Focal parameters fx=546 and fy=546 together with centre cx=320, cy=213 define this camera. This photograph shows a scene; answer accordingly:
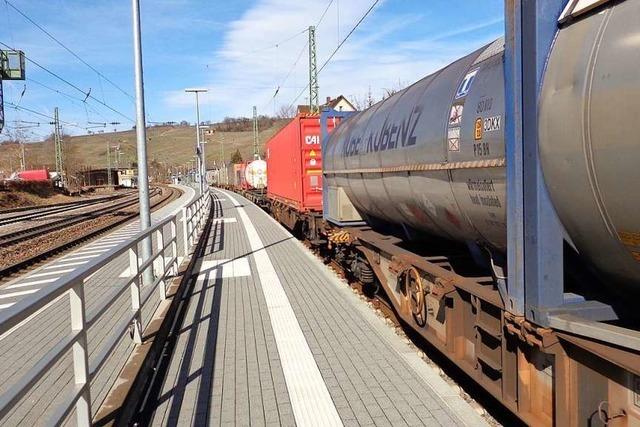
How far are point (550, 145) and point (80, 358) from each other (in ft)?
10.5

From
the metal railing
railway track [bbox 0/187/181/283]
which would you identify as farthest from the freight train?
railway track [bbox 0/187/181/283]

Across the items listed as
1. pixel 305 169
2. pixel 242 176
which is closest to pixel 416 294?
pixel 305 169

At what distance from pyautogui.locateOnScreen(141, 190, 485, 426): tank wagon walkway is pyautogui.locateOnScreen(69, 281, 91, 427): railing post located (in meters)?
0.76

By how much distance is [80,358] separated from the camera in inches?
142

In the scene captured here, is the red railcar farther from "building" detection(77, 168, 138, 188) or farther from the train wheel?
"building" detection(77, 168, 138, 188)

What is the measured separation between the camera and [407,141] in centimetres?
524

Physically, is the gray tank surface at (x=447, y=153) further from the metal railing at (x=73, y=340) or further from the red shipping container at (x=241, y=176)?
the red shipping container at (x=241, y=176)

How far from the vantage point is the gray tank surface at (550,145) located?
95.3 inches

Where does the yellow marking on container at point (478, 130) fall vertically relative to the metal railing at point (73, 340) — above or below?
above

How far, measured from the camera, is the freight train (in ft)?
8.23

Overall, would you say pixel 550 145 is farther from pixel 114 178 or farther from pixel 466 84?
pixel 114 178

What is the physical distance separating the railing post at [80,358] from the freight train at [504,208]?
277 cm

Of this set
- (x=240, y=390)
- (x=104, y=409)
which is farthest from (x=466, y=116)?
(x=104, y=409)

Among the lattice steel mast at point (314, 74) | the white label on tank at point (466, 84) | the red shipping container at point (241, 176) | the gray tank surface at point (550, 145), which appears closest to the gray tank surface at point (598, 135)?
the gray tank surface at point (550, 145)
